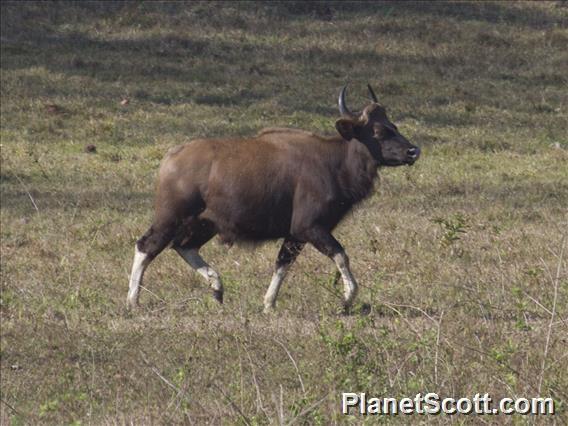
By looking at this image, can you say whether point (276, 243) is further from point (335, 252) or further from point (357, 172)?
point (335, 252)

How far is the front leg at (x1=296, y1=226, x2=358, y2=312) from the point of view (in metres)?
9.47

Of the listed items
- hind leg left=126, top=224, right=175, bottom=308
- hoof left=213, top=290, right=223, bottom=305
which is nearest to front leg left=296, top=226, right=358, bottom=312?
hoof left=213, top=290, right=223, bottom=305

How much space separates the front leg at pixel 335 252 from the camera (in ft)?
31.1

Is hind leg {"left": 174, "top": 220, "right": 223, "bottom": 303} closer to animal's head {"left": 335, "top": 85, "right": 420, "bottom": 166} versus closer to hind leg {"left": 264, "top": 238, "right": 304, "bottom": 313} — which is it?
hind leg {"left": 264, "top": 238, "right": 304, "bottom": 313}

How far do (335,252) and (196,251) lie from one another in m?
1.18

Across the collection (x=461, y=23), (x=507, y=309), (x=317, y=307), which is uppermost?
(x=507, y=309)

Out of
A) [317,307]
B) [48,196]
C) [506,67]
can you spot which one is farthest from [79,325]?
[506,67]

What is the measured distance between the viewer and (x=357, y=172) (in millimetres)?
10227

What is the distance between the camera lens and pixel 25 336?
8648mm

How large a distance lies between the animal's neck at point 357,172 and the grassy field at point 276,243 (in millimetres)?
642

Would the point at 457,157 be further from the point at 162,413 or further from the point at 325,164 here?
the point at 162,413

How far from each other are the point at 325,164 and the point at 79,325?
2.30 meters

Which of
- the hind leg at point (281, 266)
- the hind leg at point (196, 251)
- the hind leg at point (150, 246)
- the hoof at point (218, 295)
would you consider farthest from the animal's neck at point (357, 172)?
the hind leg at point (150, 246)

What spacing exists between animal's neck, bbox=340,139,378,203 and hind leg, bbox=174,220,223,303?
102 cm
